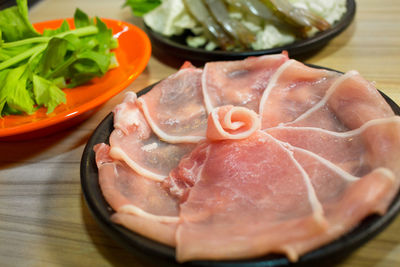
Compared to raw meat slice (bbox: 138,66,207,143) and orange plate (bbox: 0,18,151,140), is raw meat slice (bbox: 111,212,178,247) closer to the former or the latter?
raw meat slice (bbox: 138,66,207,143)

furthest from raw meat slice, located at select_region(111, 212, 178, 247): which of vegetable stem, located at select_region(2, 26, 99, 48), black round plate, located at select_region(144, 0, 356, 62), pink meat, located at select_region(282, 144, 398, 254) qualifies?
vegetable stem, located at select_region(2, 26, 99, 48)

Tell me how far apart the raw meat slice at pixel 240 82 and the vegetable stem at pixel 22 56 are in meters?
0.89

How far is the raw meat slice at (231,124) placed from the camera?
118 cm

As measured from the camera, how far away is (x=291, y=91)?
144 cm

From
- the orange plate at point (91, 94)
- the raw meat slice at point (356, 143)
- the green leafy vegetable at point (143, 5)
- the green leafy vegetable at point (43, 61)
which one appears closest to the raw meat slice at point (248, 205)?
the raw meat slice at point (356, 143)

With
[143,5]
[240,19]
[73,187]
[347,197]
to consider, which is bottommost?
[73,187]

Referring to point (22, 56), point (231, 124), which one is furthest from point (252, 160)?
point (22, 56)

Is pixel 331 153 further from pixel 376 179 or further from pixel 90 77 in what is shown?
pixel 90 77

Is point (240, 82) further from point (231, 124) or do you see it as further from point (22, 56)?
point (22, 56)

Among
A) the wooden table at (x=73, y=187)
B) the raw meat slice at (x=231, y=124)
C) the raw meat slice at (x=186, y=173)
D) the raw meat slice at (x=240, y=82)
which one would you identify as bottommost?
the wooden table at (x=73, y=187)

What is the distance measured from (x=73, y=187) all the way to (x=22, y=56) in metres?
0.78

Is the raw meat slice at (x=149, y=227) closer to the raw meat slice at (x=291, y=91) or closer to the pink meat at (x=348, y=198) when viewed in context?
the pink meat at (x=348, y=198)

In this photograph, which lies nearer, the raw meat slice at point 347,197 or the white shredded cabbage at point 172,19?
the raw meat slice at point 347,197

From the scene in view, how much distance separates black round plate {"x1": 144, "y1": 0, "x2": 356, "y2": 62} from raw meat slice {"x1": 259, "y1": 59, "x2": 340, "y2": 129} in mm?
461
